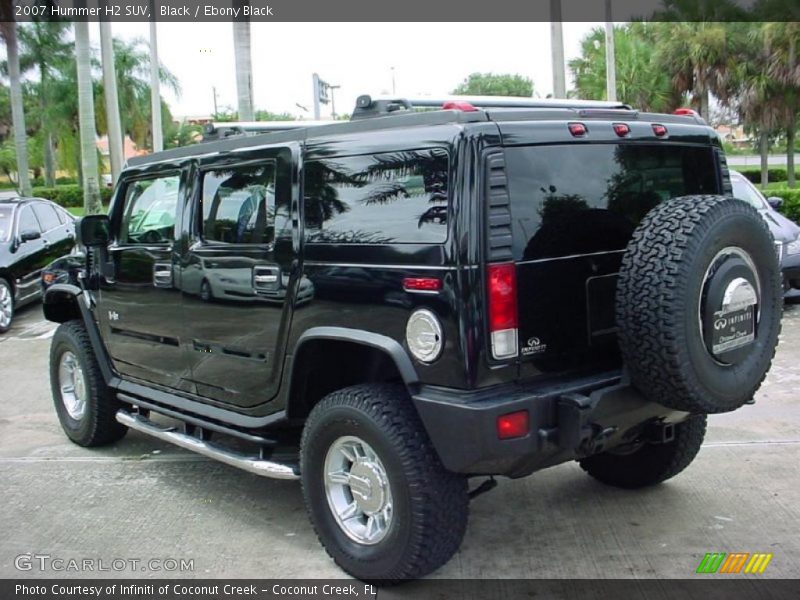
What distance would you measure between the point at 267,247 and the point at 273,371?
60 centimetres

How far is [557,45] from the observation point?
14.9 m

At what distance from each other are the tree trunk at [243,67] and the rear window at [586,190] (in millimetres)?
10038

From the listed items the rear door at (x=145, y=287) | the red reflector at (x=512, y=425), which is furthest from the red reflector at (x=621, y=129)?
the rear door at (x=145, y=287)

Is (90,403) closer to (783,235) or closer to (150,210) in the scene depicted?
(150,210)

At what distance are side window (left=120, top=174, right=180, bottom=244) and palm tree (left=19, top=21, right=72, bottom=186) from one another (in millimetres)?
Answer: 24933

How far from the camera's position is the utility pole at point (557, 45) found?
14.9 m

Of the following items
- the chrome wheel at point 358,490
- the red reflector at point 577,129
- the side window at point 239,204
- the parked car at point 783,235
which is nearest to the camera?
the red reflector at point 577,129

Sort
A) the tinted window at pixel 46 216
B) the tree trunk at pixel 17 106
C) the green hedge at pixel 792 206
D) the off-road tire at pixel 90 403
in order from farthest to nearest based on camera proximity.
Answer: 1. the tree trunk at pixel 17 106
2. the green hedge at pixel 792 206
3. the tinted window at pixel 46 216
4. the off-road tire at pixel 90 403

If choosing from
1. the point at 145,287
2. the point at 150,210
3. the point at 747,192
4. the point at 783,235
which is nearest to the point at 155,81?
the point at 747,192

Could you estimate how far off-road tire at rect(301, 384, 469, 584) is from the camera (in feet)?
11.3

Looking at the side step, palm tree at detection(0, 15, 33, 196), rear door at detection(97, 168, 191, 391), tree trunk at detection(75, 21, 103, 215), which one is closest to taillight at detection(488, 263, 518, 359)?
the side step

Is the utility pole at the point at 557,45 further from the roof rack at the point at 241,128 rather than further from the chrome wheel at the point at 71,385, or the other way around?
the chrome wheel at the point at 71,385

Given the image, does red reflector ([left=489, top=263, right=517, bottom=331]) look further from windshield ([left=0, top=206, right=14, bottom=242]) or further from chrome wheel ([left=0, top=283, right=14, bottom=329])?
windshield ([left=0, top=206, right=14, bottom=242])

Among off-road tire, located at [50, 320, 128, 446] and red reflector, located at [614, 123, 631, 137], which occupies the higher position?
red reflector, located at [614, 123, 631, 137]
